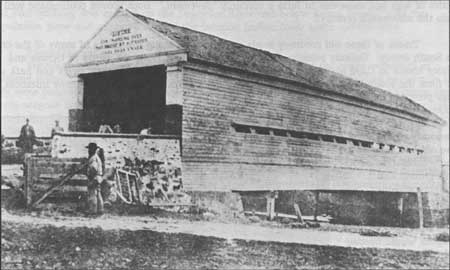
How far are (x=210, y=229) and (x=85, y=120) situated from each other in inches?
270

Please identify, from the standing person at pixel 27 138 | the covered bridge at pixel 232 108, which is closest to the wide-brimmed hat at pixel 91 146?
the standing person at pixel 27 138

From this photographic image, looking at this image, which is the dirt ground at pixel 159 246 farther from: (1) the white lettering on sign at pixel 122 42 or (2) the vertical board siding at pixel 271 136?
(1) the white lettering on sign at pixel 122 42

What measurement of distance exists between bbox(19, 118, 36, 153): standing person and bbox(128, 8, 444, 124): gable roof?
14.4 feet

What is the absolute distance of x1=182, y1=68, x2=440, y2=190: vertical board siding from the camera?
50.1 ft

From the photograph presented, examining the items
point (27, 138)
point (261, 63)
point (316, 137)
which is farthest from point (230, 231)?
point (316, 137)

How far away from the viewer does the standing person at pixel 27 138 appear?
41.8 ft

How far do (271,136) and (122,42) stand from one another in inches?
218

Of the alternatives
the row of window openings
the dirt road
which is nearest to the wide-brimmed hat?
the dirt road

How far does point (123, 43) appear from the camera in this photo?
15750 millimetres

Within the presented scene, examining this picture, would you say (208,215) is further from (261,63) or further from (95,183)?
(261,63)

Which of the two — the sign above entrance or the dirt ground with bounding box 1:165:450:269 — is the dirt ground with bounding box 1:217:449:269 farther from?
the sign above entrance

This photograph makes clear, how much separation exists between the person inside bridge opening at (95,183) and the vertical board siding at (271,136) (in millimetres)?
2997

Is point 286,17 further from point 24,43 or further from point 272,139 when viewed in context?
point 24,43

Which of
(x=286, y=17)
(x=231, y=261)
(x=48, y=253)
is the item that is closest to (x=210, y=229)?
(x=231, y=261)
